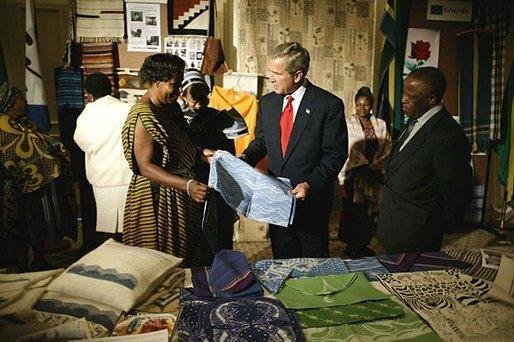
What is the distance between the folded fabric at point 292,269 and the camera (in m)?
1.67

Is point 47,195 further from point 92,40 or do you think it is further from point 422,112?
point 422,112

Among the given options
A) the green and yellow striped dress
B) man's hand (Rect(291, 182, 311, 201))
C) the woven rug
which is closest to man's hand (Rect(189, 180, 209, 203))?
the green and yellow striped dress

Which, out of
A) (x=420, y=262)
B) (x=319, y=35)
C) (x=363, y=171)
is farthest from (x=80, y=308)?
(x=319, y=35)

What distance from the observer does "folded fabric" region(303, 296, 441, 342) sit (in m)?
1.31

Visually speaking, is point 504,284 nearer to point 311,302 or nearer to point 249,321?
point 311,302

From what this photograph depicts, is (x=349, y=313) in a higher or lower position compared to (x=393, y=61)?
lower

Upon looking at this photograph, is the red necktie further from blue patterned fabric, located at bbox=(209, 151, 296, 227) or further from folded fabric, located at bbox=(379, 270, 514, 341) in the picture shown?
folded fabric, located at bbox=(379, 270, 514, 341)

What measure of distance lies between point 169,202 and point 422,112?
1486mm

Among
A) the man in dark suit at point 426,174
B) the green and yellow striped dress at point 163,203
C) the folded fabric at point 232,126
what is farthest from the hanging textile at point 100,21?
the man in dark suit at point 426,174

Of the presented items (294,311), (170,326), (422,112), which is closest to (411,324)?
(294,311)

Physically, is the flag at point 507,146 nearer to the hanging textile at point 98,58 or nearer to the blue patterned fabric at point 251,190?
the blue patterned fabric at point 251,190

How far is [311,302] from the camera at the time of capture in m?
1.50

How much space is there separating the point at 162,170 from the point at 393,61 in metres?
3.00

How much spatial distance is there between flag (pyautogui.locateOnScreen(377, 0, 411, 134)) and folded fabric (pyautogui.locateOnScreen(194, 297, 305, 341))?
3358 millimetres
